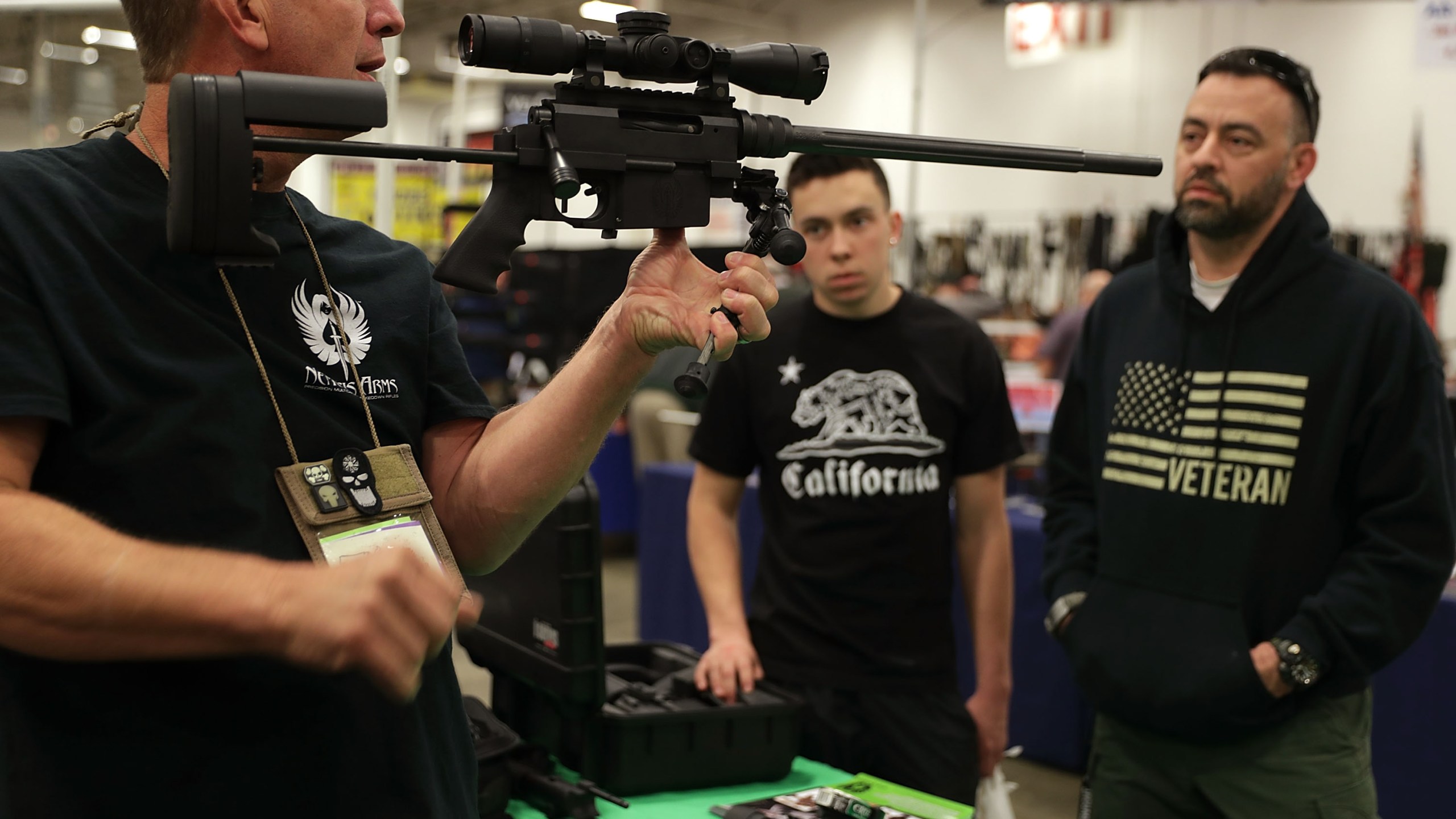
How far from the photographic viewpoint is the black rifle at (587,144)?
954mm

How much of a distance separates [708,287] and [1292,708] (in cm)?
139

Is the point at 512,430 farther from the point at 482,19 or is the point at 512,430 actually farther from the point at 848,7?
the point at 848,7

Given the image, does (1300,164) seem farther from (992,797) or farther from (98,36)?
(98,36)

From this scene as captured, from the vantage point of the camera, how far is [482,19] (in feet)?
3.53

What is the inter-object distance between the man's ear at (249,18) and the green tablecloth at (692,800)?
1.24 meters

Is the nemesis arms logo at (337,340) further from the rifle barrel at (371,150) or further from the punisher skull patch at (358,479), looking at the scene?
the rifle barrel at (371,150)

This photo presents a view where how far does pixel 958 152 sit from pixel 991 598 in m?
1.44

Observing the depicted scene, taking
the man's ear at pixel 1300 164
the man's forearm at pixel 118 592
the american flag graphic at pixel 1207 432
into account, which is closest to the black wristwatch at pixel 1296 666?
the american flag graphic at pixel 1207 432

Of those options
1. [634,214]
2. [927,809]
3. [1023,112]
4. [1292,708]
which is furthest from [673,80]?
[1023,112]

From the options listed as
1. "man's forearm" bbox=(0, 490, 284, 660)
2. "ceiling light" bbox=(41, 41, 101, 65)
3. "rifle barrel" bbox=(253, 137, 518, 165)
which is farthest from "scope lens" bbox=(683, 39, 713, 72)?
"ceiling light" bbox=(41, 41, 101, 65)

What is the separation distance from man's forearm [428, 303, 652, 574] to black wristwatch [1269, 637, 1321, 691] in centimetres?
130

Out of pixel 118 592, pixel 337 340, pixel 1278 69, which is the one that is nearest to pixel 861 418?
pixel 1278 69

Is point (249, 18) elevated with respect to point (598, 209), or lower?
elevated

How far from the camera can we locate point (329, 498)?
107 cm
